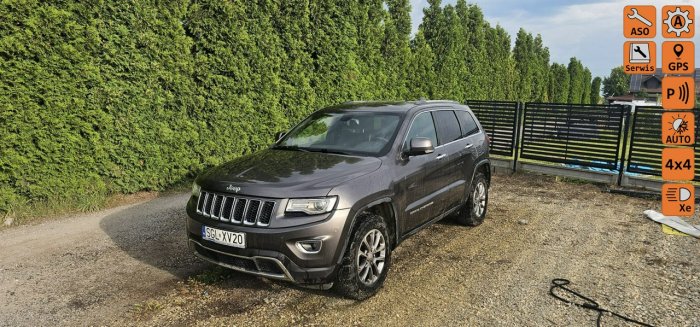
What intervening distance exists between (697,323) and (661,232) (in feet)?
9.59

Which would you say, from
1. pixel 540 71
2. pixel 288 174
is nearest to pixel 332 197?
pixel 288 174

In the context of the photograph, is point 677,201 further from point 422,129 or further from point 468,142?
point 422,129

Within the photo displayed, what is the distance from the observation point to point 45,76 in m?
5.88

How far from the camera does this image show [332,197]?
3398mm

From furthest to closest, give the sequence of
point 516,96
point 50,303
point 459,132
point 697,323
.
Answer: point 516,96, point 459,132, point 50,303, point 697,323

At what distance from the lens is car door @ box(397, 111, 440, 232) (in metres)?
4.20

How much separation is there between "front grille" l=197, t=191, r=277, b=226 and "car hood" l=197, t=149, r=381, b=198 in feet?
0.20

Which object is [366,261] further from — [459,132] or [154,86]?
[154,86]

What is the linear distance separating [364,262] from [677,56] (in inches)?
205

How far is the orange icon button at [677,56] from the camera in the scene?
5.70 m

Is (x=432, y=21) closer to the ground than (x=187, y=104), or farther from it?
farther from it

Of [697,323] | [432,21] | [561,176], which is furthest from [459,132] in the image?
[432,21]

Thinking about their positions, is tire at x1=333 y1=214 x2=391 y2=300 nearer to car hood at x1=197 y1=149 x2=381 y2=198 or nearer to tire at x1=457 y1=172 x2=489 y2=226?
car hood at x1=197 y1=149 x2=381 y2=198

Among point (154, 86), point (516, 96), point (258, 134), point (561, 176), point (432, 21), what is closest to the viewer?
point (154, 86)
